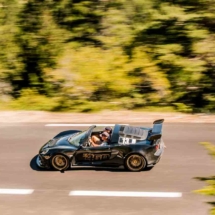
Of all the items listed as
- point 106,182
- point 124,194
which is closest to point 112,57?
point 106,182

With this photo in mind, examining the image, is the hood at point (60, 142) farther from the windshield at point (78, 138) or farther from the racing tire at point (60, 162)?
the racing tire at point (60, 162)

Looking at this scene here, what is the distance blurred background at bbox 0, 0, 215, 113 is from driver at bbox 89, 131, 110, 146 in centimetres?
617

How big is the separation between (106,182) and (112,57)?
9.38 m

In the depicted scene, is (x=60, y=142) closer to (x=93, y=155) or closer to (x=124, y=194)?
(x=93, y=155)

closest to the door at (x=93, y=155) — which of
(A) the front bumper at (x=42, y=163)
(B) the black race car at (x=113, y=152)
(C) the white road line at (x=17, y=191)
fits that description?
(B) the black race car at (x=113, y=152)

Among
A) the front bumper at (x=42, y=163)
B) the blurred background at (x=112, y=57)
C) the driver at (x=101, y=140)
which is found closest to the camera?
the driver at (x=101, y=140)

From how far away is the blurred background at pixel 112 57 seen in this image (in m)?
19.0

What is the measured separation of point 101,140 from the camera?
11.8 metres

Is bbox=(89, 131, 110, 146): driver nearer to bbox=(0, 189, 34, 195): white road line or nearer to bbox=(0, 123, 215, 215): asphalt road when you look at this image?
bbox=(0, 123, 215, 215): asphalt road

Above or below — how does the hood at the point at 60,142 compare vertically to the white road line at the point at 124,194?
above

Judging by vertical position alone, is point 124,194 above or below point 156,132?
below

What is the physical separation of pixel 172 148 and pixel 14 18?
12.5 metres

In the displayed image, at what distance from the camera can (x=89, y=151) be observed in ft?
38.1

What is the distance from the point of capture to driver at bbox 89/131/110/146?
11709 mm
